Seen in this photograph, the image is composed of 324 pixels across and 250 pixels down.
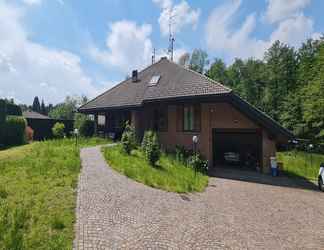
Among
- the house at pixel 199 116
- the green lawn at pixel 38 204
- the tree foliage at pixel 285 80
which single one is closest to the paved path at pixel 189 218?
the green lawn at pixel 38 204

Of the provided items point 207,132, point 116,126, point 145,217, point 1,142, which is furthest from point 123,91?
point 145,217

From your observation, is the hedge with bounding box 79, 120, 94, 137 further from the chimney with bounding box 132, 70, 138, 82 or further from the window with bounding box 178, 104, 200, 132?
the window with bounding box 178, 104, 200, 132

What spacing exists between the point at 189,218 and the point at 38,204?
13.2 feet

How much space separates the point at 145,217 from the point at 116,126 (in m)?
15.1

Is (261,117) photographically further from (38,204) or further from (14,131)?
(14,131)

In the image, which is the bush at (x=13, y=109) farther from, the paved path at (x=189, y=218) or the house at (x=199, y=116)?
the paved path at (x=189, y=218)

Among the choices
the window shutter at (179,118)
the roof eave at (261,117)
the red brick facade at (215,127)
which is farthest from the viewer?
the window shutter at (179,118)

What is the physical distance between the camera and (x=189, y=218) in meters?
6.43

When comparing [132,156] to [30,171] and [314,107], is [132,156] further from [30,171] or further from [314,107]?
[314,107]

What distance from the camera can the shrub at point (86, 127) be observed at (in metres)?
22.5

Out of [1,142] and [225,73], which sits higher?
[225,73]

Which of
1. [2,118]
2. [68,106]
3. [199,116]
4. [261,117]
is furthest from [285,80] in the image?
[68,106]

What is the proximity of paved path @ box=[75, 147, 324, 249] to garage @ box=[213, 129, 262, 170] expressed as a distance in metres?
6.66

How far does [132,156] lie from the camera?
40.7 ft
